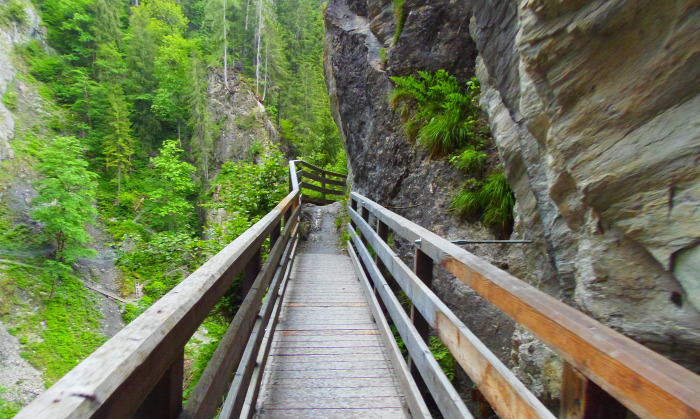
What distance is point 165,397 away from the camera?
121 cm

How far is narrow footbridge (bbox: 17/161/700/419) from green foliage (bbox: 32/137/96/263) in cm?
2594

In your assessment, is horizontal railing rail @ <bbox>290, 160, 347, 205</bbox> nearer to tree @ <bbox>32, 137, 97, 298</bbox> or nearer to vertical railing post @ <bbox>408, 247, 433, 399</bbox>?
vertical railing post @ <bbox>408, 247, 433, 399</bbox>

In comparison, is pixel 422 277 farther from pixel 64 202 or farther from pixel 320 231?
pixel 64 202

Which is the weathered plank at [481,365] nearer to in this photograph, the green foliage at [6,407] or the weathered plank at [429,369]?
the weathered plank at [429,369]

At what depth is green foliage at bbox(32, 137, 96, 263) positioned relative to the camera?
23.7 m

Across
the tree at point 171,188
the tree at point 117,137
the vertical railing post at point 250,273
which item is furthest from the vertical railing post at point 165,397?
the tree at point 117,137

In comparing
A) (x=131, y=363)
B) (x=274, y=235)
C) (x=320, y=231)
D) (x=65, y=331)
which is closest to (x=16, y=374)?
(x=65, y=331)

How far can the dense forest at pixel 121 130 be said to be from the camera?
21297mm

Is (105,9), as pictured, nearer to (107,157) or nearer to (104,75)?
(104,75)

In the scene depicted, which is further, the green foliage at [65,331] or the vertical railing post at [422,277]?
the green foliage at [65,331]

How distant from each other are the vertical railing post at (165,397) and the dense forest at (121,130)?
54.0 feet

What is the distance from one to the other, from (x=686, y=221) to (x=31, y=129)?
40.2 metres

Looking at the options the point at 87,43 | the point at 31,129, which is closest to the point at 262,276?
the point at 31,129

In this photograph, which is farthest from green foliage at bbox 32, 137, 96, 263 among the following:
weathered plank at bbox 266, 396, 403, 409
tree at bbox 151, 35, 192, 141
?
weathered plank at bbox 266, 396, 403, 409
